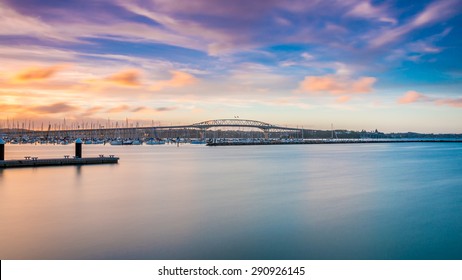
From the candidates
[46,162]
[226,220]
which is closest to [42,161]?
[46,162]

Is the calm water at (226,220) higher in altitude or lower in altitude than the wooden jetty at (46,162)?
lower

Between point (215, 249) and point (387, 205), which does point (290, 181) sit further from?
point (215, 249)

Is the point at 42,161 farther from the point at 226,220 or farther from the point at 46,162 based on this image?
the point at 226,220

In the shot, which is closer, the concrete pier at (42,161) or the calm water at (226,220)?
the calm water at (226,220)

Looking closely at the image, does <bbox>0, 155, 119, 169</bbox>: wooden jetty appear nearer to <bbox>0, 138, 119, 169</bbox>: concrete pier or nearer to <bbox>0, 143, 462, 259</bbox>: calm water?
<bbox>0, 138, 119, 169</bbox>: concrete pier

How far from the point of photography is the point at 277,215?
36.0 ft

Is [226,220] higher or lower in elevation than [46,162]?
lower

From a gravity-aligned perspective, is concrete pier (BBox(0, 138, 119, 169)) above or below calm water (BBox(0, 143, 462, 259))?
above

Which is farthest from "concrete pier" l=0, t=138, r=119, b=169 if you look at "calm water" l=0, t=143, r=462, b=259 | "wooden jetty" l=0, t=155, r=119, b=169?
"calm water" l=0, t=143, r=462, b=259

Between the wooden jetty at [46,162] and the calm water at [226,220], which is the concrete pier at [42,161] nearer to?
the wooden jetty at [46,162]

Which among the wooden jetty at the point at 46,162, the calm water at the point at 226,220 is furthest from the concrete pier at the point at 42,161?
the calm water at the point at 226,220

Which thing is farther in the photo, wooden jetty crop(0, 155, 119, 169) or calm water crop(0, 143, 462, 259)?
wooden jetty crop(0, 155, 119, 169)
